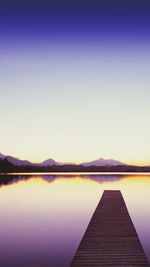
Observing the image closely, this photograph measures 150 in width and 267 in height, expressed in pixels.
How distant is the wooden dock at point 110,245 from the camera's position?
309 inches

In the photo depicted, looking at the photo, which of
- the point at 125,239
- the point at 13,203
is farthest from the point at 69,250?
the point at 13,203

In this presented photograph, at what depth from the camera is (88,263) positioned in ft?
25.4

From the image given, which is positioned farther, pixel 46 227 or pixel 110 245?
pixel 46 227

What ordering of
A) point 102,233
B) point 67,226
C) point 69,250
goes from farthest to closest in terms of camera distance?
1. point 67,226
2. point 69,250
3. point 102,233

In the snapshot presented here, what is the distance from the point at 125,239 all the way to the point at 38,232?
5.70 meters

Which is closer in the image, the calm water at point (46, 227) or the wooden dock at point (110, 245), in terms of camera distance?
the wooden dock at point (110, 245)

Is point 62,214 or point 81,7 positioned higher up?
point 81,7

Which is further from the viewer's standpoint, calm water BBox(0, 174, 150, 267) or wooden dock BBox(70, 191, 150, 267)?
calm water BBox(0, 174, 150, 267)

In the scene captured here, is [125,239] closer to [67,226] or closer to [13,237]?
[13,237]

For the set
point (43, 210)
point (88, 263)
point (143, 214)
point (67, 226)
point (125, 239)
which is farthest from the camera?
point (43, 210)

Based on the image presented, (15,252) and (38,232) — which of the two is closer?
(15,252)

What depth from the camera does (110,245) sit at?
9.24m

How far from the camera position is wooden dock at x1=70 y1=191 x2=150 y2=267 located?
7.84m

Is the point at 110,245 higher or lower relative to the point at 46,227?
higher
